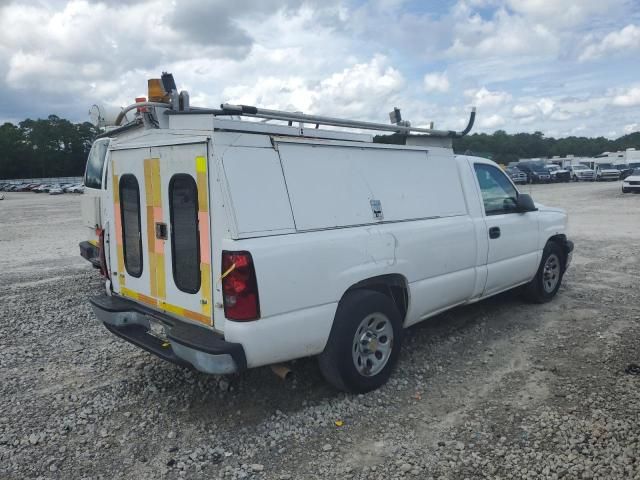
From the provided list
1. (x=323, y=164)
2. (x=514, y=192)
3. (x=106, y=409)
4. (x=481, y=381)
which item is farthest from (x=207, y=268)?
(x=514, y=192)

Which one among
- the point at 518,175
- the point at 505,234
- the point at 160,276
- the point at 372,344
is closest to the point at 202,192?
the point at 160,276

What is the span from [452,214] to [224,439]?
282cm

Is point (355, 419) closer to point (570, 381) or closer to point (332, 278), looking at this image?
point (332, 278)

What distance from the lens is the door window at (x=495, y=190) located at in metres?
5.41

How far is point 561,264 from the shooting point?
21.7ft

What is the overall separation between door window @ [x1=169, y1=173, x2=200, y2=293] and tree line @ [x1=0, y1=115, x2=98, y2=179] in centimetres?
10482

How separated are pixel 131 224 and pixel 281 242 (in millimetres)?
1613

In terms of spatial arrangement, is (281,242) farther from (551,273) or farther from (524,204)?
(551,273)

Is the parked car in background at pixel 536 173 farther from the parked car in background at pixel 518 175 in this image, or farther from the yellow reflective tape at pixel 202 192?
the yellow reflective tape at pixel 202 192

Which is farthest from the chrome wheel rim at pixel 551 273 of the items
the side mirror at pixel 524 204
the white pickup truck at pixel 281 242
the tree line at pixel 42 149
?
the tree line at pixel 42 149

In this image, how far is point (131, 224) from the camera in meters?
4.36

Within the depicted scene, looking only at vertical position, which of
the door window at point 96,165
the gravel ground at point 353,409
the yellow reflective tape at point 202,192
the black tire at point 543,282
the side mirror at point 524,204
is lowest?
the gravel ground at point 353,409

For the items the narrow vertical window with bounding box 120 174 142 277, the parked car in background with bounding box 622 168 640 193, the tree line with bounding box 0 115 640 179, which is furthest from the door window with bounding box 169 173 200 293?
the tree line with bounding box 0 115 640 179

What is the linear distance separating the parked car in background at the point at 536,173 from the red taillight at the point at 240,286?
4102cm
